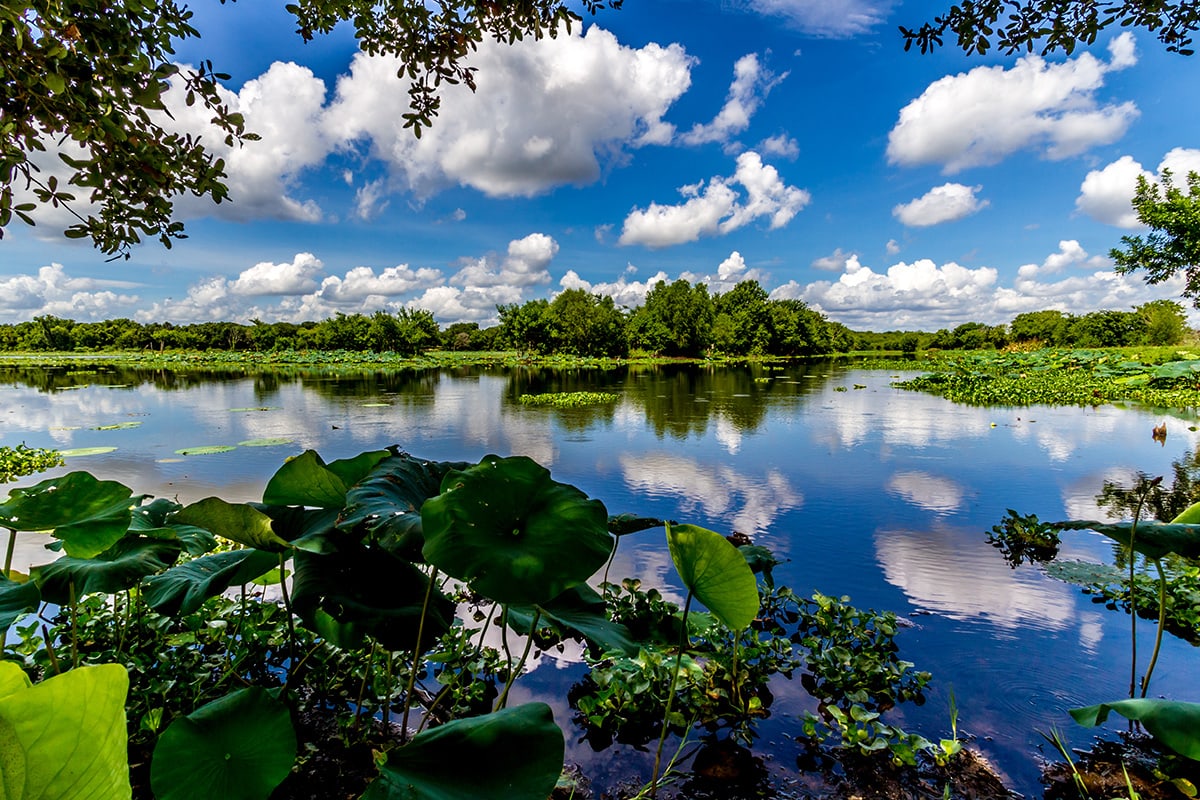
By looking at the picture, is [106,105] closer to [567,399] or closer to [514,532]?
[514,532]

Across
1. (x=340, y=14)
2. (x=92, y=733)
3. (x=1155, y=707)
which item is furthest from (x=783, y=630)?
(x=340, y=14)

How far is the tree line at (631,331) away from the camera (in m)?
59.5

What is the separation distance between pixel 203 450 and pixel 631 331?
6073 centimetres

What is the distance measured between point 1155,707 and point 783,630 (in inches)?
81.0

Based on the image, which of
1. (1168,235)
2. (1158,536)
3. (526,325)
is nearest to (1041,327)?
(1168,235)

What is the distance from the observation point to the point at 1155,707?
1547 mm

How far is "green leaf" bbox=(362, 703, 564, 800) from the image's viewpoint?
1108 millimetres

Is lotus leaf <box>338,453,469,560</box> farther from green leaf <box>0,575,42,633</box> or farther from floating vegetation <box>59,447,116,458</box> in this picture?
floating vegetation <box>59,447,116,458</box>

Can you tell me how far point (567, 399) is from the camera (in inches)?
782

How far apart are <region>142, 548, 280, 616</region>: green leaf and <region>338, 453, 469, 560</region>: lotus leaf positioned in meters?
0.49

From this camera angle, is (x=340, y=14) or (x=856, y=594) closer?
(x=340, y=14)

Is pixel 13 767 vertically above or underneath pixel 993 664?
above

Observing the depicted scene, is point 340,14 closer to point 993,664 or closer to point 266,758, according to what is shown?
point 266,758

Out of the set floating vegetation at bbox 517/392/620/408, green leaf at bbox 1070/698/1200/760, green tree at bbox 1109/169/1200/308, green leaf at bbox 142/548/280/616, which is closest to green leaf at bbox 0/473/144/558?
green leaf at bbox 142/548/280/616
